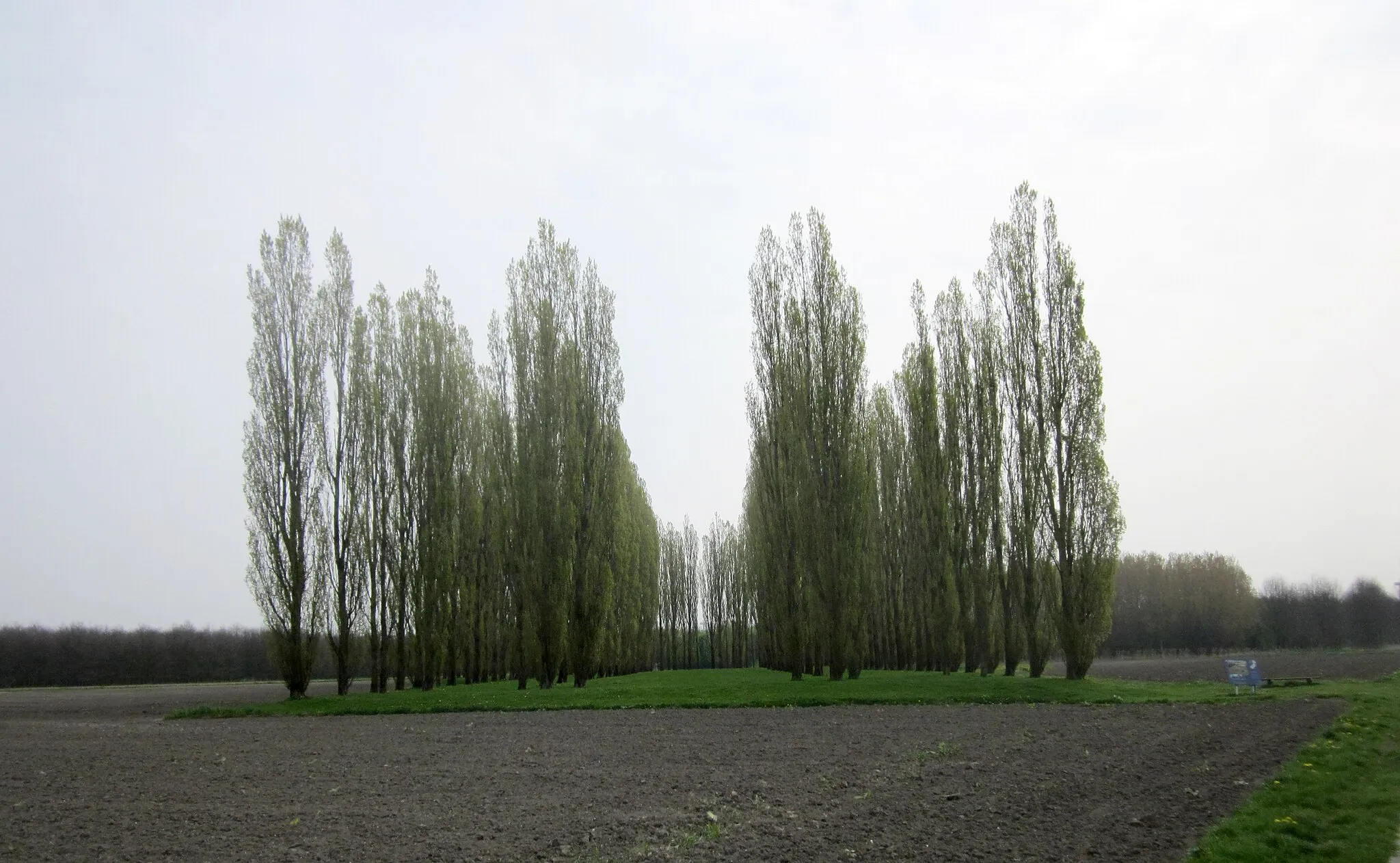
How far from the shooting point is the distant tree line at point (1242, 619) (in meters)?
71.6

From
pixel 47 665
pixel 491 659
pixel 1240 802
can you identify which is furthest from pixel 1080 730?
pixel 47 665

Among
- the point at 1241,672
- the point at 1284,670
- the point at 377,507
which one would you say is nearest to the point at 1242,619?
the point at 1284,670

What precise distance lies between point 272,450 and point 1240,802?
2590cm

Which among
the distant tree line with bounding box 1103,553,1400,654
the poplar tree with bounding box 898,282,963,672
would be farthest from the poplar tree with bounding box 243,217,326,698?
the distant tree line with bounding box 1103,553,1400,654

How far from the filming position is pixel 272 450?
90.0 feet

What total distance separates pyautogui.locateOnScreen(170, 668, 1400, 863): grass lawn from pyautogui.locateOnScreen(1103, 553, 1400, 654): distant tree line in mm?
49305

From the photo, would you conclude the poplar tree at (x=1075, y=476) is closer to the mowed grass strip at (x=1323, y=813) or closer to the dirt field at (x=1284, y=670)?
the dirt field at (x=1284, y=670)

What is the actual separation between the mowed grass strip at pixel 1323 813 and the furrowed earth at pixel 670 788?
10.4 inches

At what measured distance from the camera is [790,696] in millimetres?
22578

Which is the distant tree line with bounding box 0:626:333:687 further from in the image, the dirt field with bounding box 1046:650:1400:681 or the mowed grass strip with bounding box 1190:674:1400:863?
the mowed grass strip with bounding box 1190:674:1400:863

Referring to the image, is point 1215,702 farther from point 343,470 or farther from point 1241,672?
point 343,470

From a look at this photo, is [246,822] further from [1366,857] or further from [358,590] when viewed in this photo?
[358,590]

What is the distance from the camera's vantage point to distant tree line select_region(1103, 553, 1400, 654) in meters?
71.6

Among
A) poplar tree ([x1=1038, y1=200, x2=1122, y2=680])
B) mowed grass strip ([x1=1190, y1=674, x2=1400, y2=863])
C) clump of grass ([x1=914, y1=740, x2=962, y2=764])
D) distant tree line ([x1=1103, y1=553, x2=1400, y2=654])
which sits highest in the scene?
poplar tree ([x1=1038, y1=200, x2=1122, y2=680])
